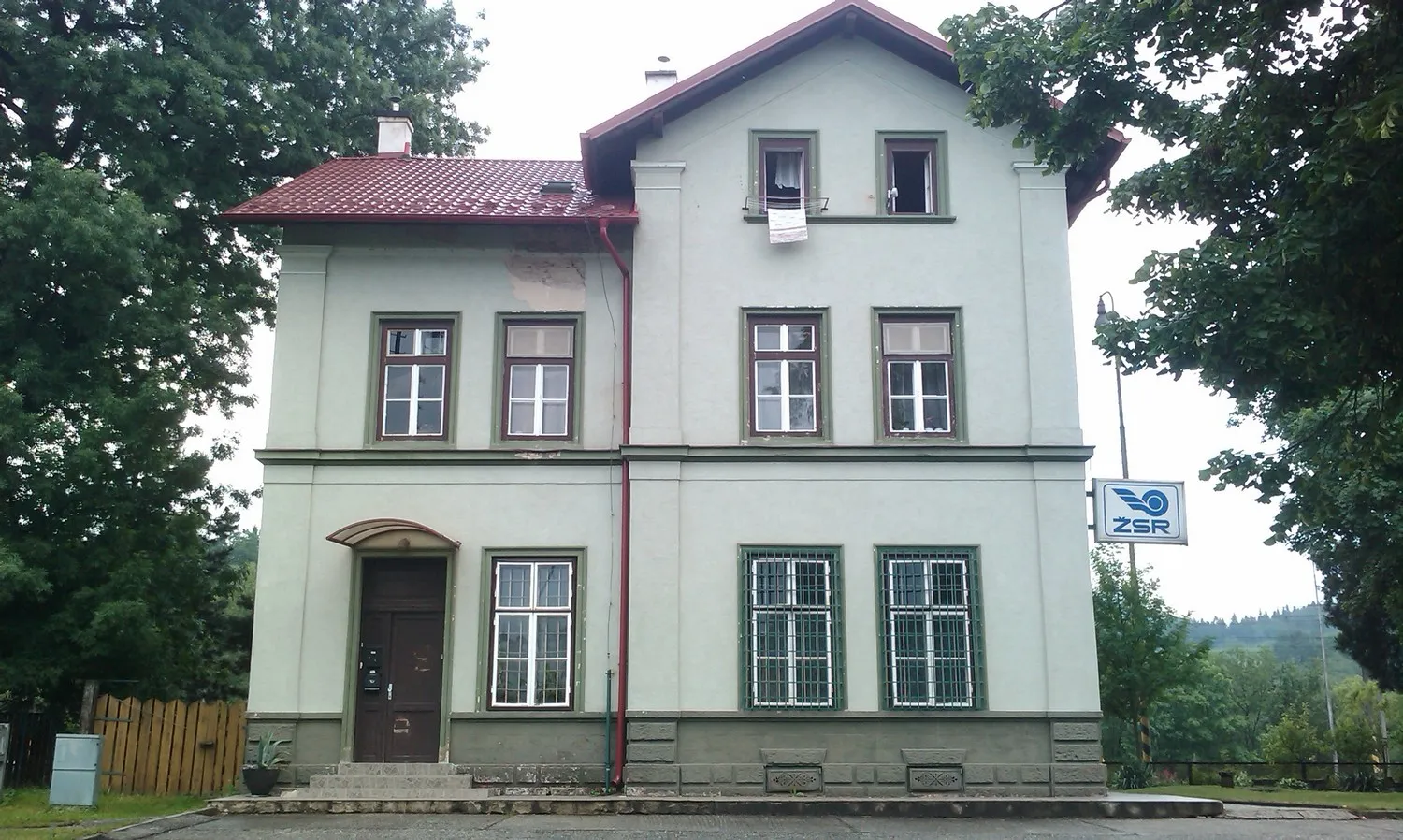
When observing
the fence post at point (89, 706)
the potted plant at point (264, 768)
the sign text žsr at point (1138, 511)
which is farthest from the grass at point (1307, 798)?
the fence post at point (89, 706)

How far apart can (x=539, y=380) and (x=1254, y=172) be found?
908cm

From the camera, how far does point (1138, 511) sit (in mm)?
15961

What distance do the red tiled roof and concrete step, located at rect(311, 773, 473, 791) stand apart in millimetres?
6973

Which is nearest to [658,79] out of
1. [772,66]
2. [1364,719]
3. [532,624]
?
[772,66]

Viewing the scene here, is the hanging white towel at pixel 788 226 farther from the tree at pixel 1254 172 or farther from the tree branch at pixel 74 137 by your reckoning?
the tree branch at pixel 74 137

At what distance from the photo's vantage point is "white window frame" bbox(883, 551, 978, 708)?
14992 millimetres

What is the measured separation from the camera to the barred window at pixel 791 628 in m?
15.0

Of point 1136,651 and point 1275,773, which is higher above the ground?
point 1136,651

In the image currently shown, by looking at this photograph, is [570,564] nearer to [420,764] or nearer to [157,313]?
[420,764]

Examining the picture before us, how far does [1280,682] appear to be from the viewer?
3282 inches

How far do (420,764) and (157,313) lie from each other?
28.5 feet

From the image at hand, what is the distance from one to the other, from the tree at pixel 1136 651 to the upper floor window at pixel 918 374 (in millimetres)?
10753

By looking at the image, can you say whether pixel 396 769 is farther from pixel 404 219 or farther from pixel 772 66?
pixel 772 66

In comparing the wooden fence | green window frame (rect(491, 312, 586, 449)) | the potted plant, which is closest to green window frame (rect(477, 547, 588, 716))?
green window frame (rect(491, 312, 586, 449))
